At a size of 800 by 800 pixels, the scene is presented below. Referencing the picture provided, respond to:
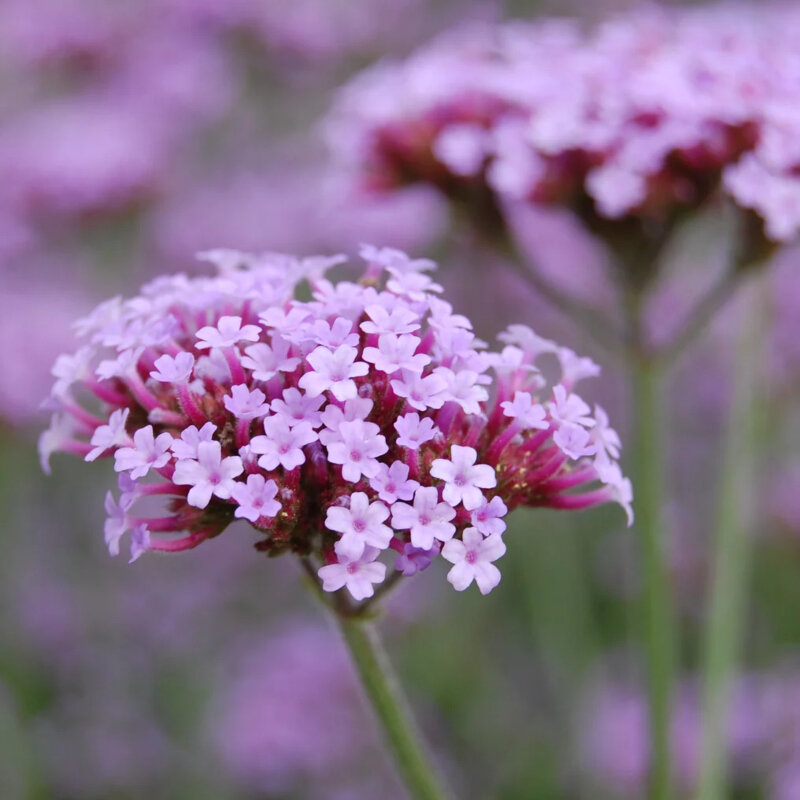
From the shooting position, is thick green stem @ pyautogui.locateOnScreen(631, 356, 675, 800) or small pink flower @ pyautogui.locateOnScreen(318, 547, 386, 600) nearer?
small pink flower @ pyautogui.locateOnScreen(318, 547, 386, 600)

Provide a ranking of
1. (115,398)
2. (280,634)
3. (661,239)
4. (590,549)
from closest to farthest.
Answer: (115,398), (661,239), (280,634), (590,549)

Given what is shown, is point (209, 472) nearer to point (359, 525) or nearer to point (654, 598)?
point (359, 525)

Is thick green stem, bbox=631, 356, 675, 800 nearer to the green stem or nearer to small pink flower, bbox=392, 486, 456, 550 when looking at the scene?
the green stem

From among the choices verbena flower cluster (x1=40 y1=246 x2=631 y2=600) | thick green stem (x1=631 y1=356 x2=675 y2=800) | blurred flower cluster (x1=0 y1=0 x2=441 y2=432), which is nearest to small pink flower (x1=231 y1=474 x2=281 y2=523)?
verbena flower cluster (x1=40 y1=246 x2=631 y2=600)

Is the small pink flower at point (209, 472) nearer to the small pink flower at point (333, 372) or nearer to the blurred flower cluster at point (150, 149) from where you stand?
the small pink flower at point (333, 372)

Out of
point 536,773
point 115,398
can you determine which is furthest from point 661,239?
point 536,773

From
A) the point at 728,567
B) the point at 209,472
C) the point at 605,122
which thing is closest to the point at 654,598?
the point at 728,567

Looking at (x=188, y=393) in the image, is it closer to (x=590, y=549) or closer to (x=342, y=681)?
(x=342, y=681)
